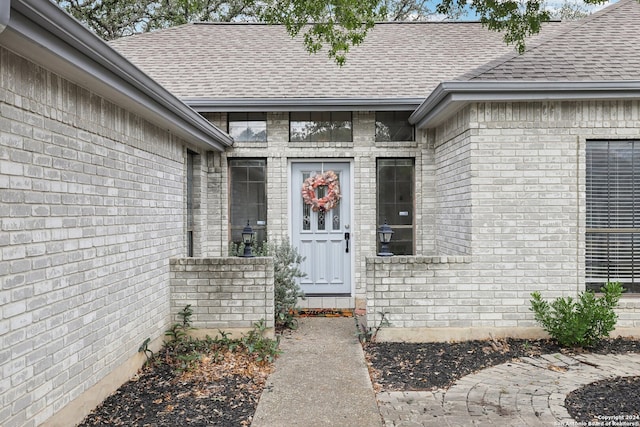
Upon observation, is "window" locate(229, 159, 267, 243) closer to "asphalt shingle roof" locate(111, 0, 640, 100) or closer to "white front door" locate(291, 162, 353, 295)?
"white front door" locate(291, 162, 353, 295)

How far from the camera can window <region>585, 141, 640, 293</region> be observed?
20.3 feet

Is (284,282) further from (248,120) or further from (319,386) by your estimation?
(248,120)

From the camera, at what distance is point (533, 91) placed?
583cm

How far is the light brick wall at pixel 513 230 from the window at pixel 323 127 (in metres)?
2.51

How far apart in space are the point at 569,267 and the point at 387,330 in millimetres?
2272

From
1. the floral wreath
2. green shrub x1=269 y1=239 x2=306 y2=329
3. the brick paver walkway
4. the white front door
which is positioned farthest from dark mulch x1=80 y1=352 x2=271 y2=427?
the floral wreath

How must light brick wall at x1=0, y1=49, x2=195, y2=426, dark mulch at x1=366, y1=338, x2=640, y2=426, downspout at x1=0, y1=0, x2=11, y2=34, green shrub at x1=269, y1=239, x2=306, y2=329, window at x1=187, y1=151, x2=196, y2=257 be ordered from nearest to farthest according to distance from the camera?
downspout at x1=0, y1=0, x2=11, y2=34, light brick wall at x1=0, y1=49, x2=195, y2=426, dark mulch at x1=366, y1=338, x2=640, y2=426, green shrub at x1=269, y1=239, x2=306, y2=329, window at x1=187, y1=151, x2=196, y2=257

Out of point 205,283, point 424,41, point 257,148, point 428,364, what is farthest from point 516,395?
point 424,41

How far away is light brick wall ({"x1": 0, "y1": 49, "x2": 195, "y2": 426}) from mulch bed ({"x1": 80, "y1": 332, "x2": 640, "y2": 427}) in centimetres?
37

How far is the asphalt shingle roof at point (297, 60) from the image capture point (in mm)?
8273

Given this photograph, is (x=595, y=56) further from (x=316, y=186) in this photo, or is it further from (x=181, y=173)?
(x=181, y=173)

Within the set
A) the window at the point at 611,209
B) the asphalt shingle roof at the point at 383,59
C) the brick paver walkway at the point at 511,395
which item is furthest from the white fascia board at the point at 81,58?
the window at the point at 611,209

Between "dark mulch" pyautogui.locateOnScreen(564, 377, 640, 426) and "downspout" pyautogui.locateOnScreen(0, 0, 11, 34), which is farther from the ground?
"downspout" pyautogui.locateOnScreen(0, 0, 11, 34)

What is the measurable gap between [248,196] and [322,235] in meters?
1.35
